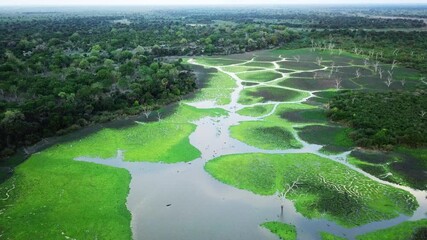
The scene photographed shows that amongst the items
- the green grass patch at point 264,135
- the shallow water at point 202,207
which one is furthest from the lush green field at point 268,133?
the shallow water at point 202,207

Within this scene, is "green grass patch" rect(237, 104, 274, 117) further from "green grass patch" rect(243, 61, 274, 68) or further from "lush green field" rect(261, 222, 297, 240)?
"green grass patch" rect(243, 61, 274, 68)

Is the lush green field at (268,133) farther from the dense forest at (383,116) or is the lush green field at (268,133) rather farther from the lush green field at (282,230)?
the lush green field at (282,230)

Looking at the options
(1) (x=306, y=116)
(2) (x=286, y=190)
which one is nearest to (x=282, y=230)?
(2) (x=286, y=190)

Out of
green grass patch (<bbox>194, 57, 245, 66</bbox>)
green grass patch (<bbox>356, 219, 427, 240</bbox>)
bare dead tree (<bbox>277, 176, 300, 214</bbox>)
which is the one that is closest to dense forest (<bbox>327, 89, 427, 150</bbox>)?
bare dead tree (<bbox>277, 176, 300, 214</bbox>)

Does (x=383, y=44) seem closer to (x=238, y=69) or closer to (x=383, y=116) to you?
(x=238, y=69)

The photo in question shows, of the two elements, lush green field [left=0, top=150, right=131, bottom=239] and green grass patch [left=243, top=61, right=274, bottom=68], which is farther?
green grass patch [left=243, top=61, right=274, bottom=68]
